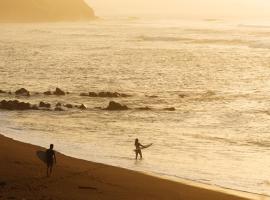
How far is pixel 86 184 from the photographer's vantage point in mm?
19484

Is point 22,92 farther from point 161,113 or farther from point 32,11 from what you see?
point 32,11

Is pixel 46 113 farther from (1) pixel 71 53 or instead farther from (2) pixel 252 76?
(1) pixel 71 53

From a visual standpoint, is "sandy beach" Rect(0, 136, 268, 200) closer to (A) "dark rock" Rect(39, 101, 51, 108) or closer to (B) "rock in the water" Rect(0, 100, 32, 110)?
(B) "rock in the water" Rect(0, 100, 32, 110)

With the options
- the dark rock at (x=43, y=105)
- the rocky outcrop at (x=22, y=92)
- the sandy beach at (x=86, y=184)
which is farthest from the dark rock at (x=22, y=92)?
the sandy beach at (x=86, y=184)

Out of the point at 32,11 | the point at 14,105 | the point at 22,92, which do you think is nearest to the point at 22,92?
the point at 22,92

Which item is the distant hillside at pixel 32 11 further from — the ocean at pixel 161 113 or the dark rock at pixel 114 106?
the dark rock at pixel 114 106

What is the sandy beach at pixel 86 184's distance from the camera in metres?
18.2

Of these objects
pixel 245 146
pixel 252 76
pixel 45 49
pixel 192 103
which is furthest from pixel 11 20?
pixel 245 146

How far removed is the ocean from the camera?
24.2 meters

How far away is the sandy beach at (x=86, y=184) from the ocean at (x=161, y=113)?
4.58 ft

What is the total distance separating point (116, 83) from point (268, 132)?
2129 cm

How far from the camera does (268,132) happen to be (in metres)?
30.4

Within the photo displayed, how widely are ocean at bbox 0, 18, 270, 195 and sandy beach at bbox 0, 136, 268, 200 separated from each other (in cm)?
140

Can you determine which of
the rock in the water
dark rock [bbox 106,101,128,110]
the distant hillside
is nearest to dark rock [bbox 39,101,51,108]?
the rock in the water
